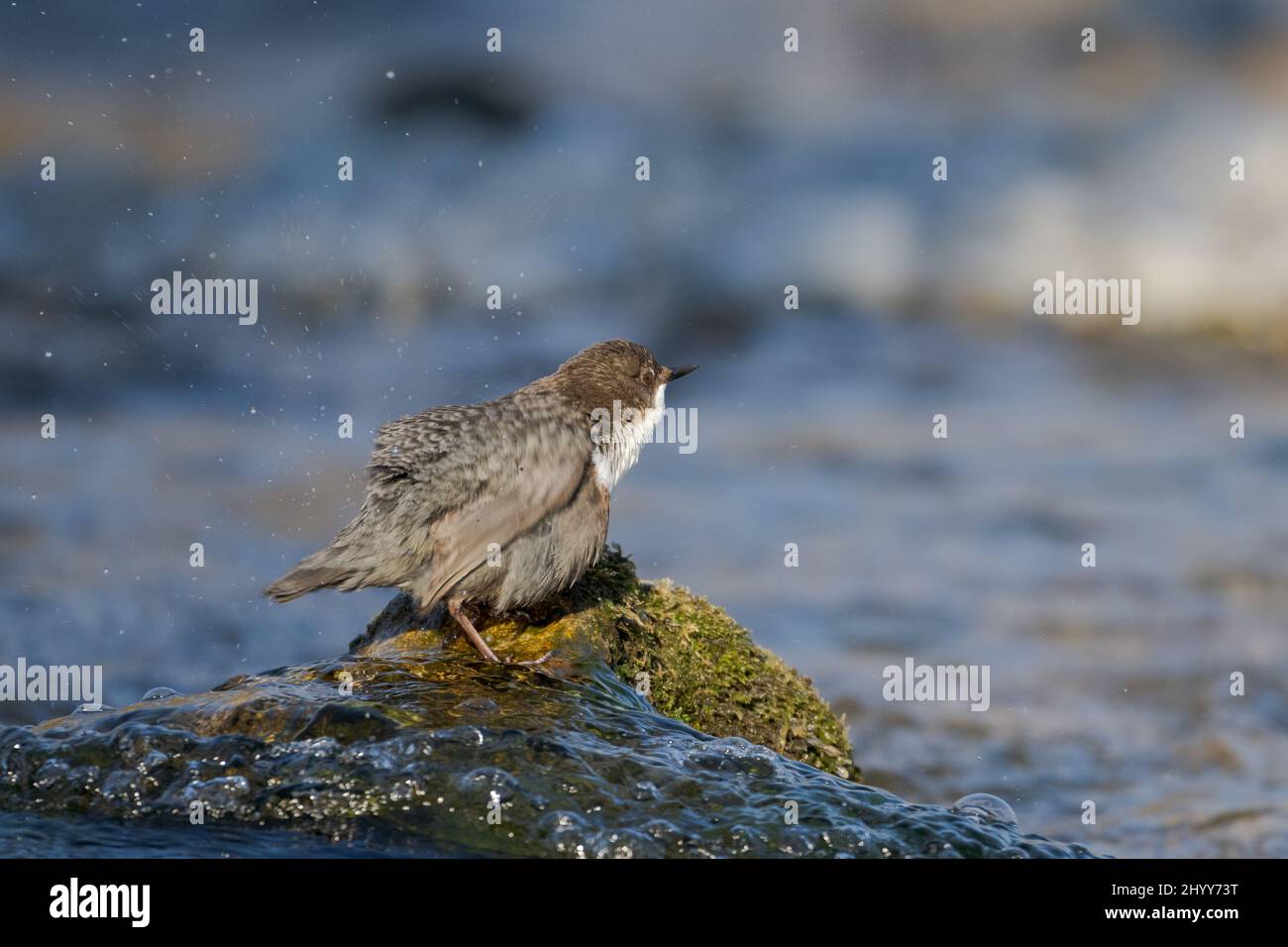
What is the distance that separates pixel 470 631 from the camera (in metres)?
4.95

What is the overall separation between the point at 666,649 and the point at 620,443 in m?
1.06

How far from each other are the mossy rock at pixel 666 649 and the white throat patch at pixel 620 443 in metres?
0.41

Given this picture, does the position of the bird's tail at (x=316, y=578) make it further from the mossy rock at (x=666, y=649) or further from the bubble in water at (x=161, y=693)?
the bubble in water at (x=161, y=693)

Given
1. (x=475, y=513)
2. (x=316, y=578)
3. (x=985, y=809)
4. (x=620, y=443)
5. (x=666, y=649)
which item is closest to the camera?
(x=985, y=809)

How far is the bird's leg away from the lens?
4.93 m

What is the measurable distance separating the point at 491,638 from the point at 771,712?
1.39 meters

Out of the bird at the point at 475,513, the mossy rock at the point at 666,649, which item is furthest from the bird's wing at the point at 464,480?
the mossy rock at the point at 666,649

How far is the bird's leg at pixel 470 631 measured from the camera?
4930 mm

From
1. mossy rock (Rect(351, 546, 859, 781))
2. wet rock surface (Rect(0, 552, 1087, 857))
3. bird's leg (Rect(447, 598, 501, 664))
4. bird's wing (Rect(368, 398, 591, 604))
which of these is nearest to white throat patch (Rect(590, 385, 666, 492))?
bird's wing (Rect(368, 398, 591, 604))

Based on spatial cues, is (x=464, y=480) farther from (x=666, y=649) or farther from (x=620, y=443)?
(x=666, y=649)

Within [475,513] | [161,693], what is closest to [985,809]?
[475,513]
